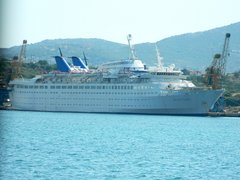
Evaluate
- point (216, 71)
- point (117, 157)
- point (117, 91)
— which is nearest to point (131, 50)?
point (117, 91)

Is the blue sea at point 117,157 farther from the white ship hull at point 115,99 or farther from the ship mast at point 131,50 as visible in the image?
the ship mast at point 131,50

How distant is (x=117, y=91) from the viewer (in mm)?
79500

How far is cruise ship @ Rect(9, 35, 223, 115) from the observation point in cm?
7644

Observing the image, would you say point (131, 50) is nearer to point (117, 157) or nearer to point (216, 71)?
point (216, 71)

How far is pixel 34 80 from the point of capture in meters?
89.2

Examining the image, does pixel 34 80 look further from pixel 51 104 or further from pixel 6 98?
pixel 6 98

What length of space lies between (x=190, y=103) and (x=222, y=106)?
84.7ft

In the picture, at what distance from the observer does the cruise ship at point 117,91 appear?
251 feet

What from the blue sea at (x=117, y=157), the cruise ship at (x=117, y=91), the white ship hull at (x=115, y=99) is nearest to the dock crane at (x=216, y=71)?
the cruise ship at (x=117, y=91)

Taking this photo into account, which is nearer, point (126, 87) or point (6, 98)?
point (126, 87)

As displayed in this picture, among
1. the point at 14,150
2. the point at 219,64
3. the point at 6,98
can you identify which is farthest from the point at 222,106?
the point at 14,150

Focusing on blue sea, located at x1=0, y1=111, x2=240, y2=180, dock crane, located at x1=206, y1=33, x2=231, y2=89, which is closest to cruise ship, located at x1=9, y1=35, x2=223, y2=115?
dock crane, located at x1=206, y1=33, x2=231, y2=89

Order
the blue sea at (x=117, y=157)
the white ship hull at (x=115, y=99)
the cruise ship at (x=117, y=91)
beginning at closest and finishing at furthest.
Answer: the blue sea at (x=117, y=157) < the white ship hull at (x=115, y=99) < the cruise ship at (x=117, y=91)

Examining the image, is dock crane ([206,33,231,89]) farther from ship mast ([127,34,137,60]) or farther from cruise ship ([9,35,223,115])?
ship mast ([127,34,137,60])
